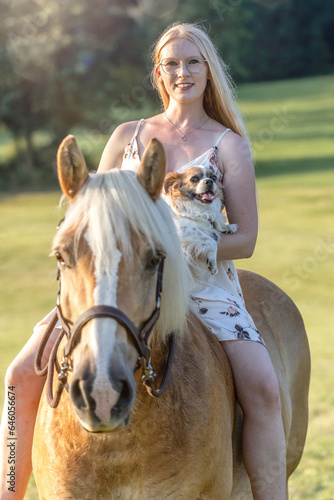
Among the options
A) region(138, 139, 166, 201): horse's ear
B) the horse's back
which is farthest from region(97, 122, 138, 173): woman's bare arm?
the horse's back

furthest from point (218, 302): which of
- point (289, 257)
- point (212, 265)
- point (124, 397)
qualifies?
point (289, 257)

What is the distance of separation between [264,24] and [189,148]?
187ft

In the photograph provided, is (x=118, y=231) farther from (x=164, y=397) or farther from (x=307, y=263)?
(x=307, y=263)

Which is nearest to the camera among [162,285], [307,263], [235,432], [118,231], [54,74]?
[118,231]

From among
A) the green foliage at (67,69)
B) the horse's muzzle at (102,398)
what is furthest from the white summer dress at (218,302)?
the green foliage at (67,69)

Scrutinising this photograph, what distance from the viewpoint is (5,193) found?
28953 millimetres

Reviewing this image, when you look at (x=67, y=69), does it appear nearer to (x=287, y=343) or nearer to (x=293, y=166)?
(x=293, y=166)

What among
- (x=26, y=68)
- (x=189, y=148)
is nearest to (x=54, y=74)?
(x=26, y=68)

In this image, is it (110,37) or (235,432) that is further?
(110,37)

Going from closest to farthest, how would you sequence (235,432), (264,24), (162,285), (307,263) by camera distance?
(162,285), (235,432), (307,263), (264,24)

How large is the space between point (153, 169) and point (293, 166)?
109 ft

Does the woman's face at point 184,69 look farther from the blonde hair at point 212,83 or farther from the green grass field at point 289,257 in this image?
the green grass field at point 289,257

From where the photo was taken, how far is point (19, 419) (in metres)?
2.79

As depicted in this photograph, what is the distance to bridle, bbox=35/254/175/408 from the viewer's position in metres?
1.96
